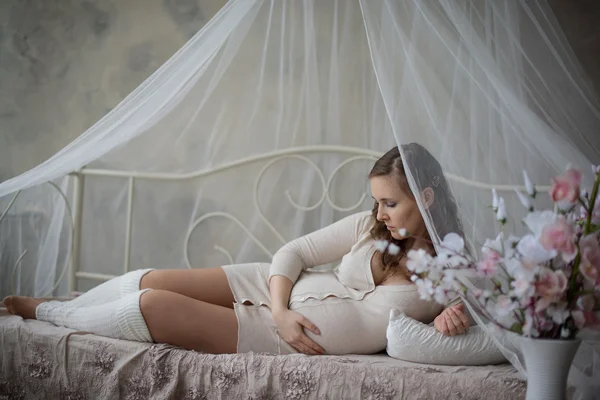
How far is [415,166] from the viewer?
169cm

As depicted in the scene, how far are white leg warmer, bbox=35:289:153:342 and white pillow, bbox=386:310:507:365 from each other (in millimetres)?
715

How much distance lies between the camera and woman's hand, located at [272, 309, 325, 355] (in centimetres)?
196

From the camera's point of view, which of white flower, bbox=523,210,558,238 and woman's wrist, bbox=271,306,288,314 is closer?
white flower, bbox=523,210,558,238

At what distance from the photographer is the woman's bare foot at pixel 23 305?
2.22 metres

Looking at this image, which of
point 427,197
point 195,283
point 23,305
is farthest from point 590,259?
point 23,305

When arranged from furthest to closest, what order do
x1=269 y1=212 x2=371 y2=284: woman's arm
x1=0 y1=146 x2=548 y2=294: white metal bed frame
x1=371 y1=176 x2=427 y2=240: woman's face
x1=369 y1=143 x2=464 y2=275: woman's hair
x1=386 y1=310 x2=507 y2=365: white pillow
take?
x1=0 y1=146 x2=548 y2=294: white metal bed frame
x1=269 y1=212 x2=371 y2=284: woman's arm
x1=371 y1=176 x2=427 y2=240: woman's face
x1=386 y1=310 x2=507 y2=365: white pillow
x1=369 y1=143 x2=464 y2=275: woman's hair

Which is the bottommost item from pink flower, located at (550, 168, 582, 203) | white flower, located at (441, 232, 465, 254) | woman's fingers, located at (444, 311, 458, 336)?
woman's fingers, located at (444, 311, 458, 336)

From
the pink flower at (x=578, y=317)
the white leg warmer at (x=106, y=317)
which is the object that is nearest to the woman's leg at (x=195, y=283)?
the white leg warmer at (x=106, y=317)

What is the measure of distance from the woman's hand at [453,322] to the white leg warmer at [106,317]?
0.83 m

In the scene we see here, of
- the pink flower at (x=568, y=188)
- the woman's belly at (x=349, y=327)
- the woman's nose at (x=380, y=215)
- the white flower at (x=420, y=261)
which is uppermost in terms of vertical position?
the pink flower at (x=568, y=188)

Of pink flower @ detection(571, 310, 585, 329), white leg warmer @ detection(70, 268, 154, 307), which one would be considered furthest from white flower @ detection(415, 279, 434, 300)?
white leg warmer @ detection(70, 268, 154, 307)

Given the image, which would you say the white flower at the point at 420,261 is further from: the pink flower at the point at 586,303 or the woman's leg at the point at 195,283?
the woman's leg at the point at 195,283

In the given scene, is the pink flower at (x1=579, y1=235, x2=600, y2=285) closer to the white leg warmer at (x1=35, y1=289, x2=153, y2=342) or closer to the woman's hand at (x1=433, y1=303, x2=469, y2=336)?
the woman's hand at (x1=433, y1=303, x2=469, y2=336)

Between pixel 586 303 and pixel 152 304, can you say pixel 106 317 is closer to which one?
pixel 152 304
